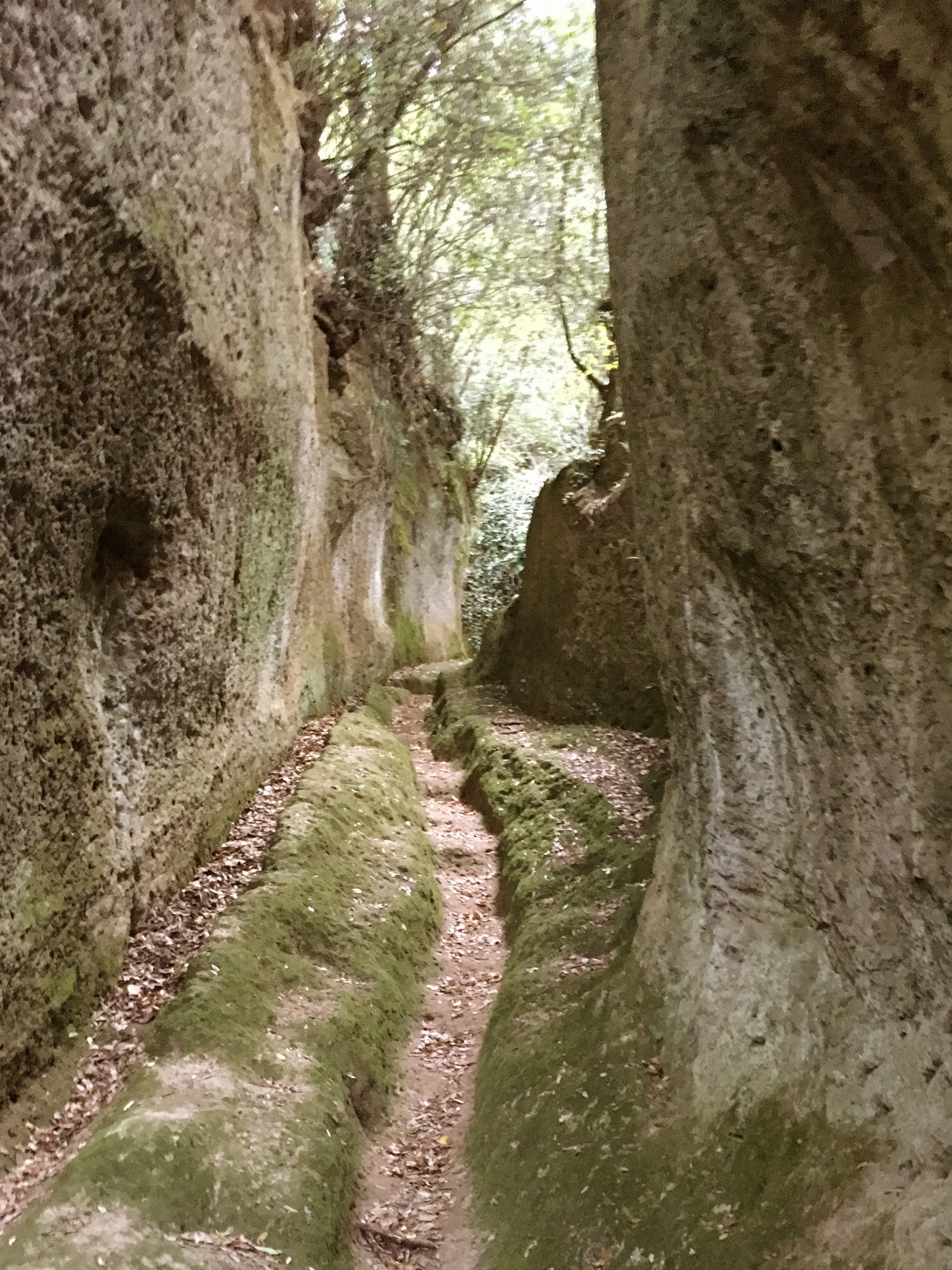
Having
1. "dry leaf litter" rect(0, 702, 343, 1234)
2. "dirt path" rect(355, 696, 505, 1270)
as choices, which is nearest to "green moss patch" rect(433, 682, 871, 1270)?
"dirt path" rect(355, 696, 505, 1270)

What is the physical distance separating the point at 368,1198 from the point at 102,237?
6245 millimetres

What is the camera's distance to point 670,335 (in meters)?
4.96

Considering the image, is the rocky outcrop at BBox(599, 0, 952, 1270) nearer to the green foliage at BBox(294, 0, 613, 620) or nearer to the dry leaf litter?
the dry leaf litter

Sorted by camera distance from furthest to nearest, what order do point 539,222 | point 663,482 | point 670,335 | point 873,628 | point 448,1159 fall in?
1. point 539,222
2. point 448,1159
3. point 663,482
4. point 670,335
5. point 873,628

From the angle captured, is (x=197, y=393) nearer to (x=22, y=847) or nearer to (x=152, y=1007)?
(x=22, y=847)

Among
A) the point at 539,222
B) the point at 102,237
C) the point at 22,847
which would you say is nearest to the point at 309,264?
the point at 539,222

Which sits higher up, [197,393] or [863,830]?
[197,393]

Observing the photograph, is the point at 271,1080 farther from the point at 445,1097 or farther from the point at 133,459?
the point at 133,459

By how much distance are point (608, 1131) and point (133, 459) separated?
5420 millimetres

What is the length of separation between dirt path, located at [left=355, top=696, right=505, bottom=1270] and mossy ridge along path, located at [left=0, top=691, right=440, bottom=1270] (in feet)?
0.60

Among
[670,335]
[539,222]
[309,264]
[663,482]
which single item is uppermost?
[539,222]

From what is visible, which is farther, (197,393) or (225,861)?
(225,861)

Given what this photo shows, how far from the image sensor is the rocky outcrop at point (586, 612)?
1166 centimetres

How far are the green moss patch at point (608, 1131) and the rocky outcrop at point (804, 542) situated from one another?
0.24 feet
